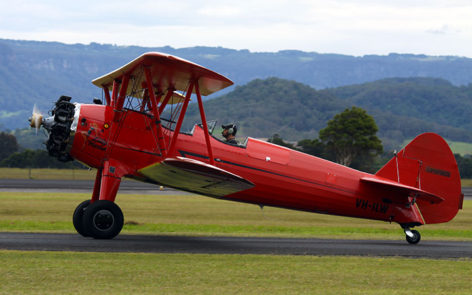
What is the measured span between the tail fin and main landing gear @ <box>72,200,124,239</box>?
7.54 m

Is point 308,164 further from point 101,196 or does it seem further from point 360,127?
point 360,127

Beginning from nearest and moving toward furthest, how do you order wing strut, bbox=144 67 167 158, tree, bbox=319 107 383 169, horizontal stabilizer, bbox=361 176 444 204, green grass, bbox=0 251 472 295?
green grass, bbox=0 251 472 295, wing strut, bbox=144 67 167 158, horizontal stabilizer, bbox=361 176 444 204, tree, bbox=319 107 383 169

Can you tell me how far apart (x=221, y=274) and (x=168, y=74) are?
5982 mm

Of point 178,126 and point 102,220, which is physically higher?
point 178,126

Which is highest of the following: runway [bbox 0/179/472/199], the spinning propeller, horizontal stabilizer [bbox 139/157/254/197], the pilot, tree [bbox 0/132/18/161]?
the pilot

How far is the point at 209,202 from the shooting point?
36.5 m

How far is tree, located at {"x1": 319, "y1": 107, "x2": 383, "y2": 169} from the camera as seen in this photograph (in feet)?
230

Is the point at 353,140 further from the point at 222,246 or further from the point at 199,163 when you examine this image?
the point at 199,163

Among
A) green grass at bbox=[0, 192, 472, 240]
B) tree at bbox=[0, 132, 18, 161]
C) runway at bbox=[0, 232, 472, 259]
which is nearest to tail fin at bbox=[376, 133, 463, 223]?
runway at bbox=[0, 232, 472, 259]

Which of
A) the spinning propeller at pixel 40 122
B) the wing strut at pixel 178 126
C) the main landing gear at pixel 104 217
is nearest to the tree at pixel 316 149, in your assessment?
the wing strut at pixel 178 126

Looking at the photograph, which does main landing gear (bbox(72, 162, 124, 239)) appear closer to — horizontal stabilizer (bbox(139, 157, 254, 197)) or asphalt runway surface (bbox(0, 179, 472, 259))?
asphalt runway surface (bbox(0, 179, 472, 259))

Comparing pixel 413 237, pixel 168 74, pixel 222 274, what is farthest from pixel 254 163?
pixel 222 274

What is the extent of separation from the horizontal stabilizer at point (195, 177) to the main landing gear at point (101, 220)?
43.1 inches

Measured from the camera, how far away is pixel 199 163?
41.6 feet
